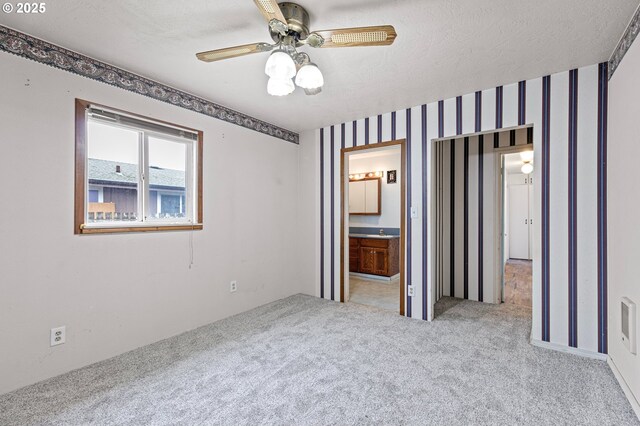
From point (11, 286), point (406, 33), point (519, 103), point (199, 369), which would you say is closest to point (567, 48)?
point (519, 103)

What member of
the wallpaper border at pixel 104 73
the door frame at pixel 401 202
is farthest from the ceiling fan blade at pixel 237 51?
the door frame at pixel 401 202

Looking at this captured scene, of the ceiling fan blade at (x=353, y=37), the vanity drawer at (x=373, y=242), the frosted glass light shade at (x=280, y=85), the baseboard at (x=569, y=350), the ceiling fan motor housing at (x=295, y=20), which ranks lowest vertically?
the baseboard at (x=569, y=350)

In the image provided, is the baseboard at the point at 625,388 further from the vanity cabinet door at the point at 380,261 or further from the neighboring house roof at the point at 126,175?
the neighboring house roof at the point at 126,175

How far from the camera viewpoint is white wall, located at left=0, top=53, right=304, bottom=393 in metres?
2.00

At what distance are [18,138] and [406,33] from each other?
2.73 metres

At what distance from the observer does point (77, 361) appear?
2.26 m

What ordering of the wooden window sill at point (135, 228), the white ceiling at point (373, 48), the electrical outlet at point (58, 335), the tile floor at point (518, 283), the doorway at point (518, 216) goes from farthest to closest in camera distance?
1. the doorway at point (518, 216)
2. the tile floor at point (518, 283)
3. the wooden window sill at point (135, 228)
4. the electrical outlet at point (58, 335)
5. the white ceiling at point (373, 48)

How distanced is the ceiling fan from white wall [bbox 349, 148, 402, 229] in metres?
4.03

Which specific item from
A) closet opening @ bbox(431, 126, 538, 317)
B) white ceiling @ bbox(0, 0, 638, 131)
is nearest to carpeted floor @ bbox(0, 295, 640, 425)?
closet opening @ bbox(431, 126, 538, 317)

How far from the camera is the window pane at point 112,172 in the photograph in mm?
2449

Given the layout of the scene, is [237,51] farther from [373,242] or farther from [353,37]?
[373,242]

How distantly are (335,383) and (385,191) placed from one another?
4.25 meters

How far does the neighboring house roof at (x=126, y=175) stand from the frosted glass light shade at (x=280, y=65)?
1784 mm

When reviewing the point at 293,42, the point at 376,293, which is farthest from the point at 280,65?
the point at 376,293
